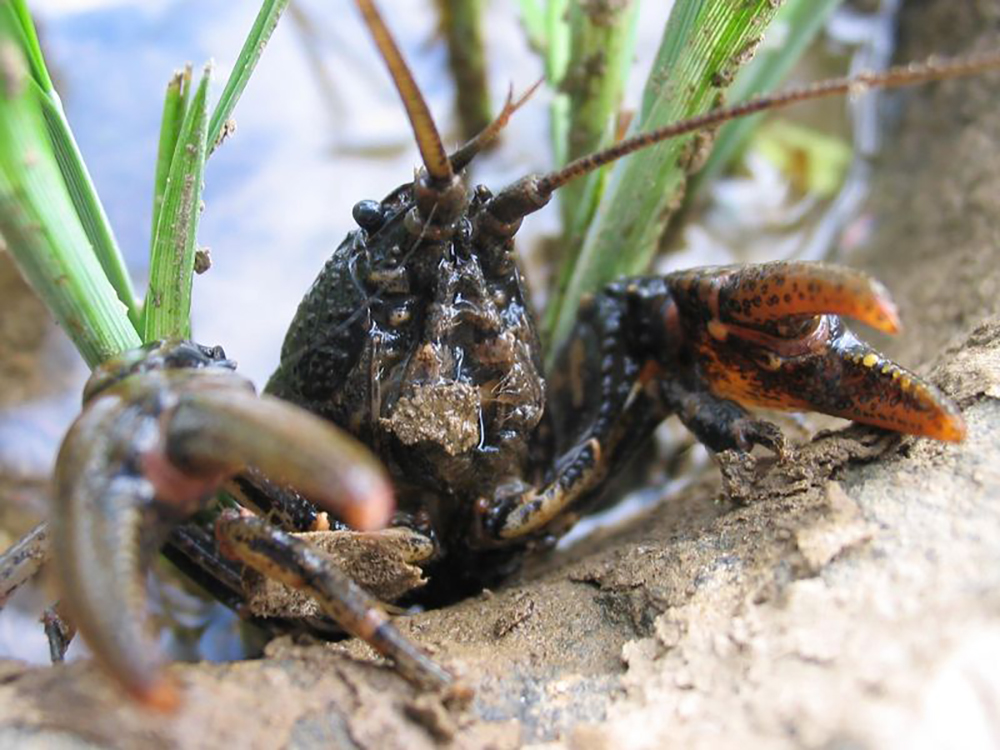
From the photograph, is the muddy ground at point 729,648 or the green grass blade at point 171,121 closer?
the muddy ground at point 729,648

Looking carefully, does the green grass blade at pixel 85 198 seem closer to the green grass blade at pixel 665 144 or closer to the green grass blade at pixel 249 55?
the green grass blade at pixel 249 55

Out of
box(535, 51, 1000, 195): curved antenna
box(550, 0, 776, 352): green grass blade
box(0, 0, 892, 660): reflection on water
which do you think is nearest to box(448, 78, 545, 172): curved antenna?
box(535, 51, 1000, 195): curved antenna

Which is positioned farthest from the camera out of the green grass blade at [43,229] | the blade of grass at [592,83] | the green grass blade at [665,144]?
the blade of grass at [592,83]

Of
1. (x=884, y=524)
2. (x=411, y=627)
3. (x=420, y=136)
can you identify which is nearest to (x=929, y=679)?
(x=884, y=524)

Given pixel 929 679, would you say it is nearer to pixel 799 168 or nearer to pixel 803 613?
pixel 803 613

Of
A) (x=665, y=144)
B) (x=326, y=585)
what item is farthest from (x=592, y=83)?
(x=326, y=585)

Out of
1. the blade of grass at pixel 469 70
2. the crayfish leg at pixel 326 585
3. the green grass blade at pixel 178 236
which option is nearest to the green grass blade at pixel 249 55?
the green grass blade at pixel 178 236
